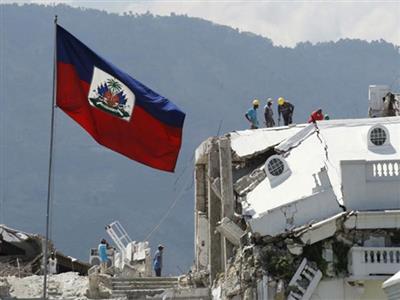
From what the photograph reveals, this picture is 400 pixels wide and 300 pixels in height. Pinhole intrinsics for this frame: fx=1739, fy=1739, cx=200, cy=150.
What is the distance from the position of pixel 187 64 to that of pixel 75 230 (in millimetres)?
28287

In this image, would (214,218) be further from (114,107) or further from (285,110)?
(114,107)

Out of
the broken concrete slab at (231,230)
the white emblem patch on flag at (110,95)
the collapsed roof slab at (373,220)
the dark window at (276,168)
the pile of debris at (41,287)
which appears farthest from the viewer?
the dark window at (276,168)

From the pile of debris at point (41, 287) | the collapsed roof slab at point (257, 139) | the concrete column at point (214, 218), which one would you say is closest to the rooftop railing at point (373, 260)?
the concrete column at point (214, 218)

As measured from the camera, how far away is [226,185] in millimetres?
49625

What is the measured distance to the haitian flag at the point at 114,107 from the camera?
38.7 metres

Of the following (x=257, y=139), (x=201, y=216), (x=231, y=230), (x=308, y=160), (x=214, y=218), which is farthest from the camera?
(x=201, y=216)

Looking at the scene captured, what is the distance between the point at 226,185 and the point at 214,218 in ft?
7.08

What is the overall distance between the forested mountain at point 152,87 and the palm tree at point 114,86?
403ft

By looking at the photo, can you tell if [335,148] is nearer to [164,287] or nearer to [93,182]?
[164,287]

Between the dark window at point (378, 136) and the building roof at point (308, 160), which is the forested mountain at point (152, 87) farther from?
the dark window at point (378, 136)

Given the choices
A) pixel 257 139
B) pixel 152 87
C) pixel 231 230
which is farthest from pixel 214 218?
→ pixel 152 87

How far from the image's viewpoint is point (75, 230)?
17162 centimetres

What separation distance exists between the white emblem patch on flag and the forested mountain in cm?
12253

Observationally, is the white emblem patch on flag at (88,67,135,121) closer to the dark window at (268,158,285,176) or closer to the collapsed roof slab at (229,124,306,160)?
the dark window at (268,158,285,176)
